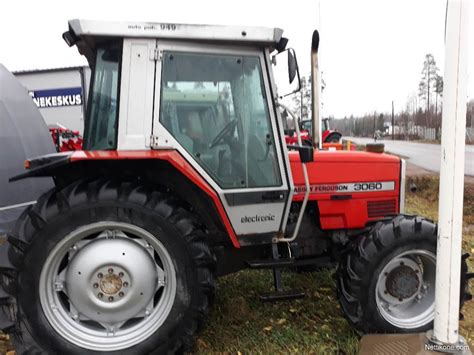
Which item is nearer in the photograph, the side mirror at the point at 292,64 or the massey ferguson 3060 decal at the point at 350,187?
the side mirror at the point at 292,64

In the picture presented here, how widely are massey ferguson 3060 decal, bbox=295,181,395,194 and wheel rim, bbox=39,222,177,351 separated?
128 centimetres

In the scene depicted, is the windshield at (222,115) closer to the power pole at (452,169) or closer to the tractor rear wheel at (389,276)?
the tractor rear wheel at (389,276)

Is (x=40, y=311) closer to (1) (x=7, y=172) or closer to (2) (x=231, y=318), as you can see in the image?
(2) (x=231, y=318)

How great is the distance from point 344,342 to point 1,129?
5.29m

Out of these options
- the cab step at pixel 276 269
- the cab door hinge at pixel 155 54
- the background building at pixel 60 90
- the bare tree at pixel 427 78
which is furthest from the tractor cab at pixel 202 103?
the bare tree at pixel 427 78

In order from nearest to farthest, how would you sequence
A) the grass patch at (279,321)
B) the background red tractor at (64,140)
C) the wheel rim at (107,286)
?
the wheel rim at (107,286), the grass patch at (279,321), the background red tractor at (64,140)

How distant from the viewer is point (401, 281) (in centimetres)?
313

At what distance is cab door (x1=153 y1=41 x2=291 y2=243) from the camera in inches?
109

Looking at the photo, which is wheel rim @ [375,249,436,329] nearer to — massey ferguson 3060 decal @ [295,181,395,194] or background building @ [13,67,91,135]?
massey ferguson 3060 decal @ [295,181,395,194]

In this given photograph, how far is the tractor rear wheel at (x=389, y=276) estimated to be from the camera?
2992mm

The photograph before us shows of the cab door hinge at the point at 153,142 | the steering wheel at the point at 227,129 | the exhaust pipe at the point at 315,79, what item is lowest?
the cab door hinge at the point at 153,142

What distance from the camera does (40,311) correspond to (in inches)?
101

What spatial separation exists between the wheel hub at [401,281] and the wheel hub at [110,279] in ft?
5.81

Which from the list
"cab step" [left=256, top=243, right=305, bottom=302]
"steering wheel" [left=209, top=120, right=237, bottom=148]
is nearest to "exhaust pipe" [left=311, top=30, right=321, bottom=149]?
"steering wheel" [left=209, top=120, right=237, bottom=148]
